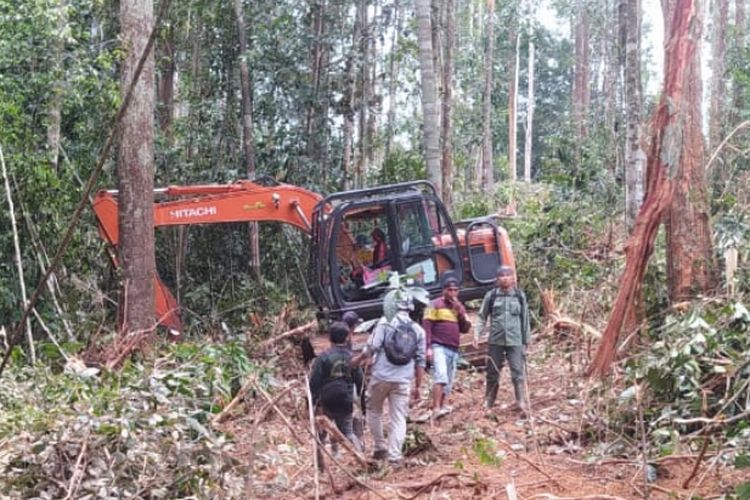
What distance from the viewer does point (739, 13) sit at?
26641 mm

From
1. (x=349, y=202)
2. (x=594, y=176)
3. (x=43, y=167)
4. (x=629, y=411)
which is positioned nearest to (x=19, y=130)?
(x=43, y=167)

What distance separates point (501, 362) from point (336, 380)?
2367 millimetres

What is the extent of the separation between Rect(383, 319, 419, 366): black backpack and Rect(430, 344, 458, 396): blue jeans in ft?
4.39

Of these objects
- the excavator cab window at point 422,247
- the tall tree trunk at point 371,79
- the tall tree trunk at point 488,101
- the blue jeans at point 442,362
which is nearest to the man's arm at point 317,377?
the blue jeans at point 442,362

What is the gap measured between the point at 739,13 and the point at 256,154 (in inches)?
664

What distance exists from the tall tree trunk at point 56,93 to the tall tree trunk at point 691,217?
780 cm

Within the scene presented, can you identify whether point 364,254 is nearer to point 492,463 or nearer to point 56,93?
point 56,93

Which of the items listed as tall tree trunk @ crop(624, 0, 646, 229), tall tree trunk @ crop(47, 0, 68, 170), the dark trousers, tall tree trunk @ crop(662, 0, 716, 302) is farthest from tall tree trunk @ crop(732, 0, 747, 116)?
tall tree trunk @ crop(47, 0, 68, 170)

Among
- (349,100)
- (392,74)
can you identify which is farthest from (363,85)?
(392,74)

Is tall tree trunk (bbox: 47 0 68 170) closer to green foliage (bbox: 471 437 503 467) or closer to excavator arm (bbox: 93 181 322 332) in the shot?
excavator arm (bbox: 93 181 322 332)

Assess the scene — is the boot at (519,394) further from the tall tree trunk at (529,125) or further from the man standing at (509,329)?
the tall tree trunk at (529,125)

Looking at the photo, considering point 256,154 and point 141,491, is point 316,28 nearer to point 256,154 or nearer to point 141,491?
point 256,154

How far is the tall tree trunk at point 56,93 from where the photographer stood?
12.0 metres

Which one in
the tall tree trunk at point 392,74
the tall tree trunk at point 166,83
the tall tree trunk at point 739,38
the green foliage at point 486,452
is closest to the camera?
the green foliage at point 486,452
